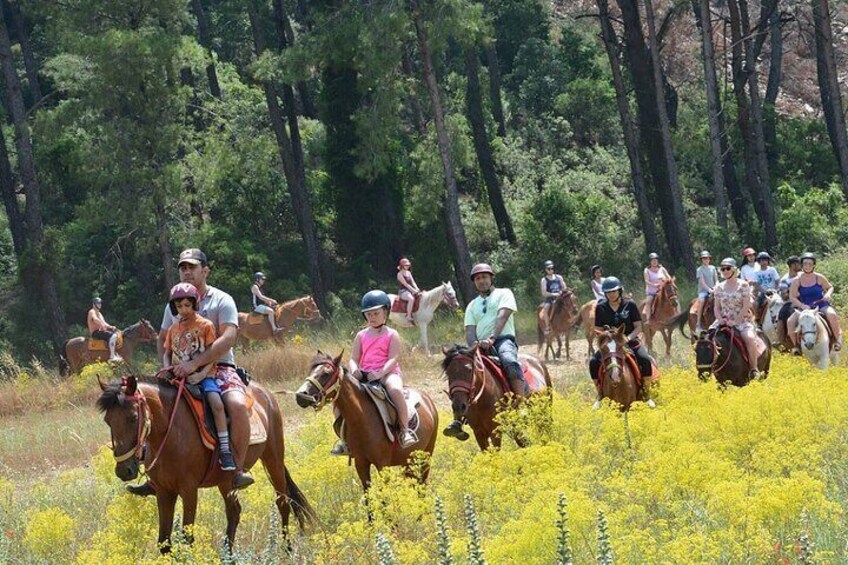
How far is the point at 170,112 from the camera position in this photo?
34.9m

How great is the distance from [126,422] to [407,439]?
2802mm

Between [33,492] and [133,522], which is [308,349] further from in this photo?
[133,522]

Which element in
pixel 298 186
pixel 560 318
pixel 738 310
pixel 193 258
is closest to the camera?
pixel 193 258

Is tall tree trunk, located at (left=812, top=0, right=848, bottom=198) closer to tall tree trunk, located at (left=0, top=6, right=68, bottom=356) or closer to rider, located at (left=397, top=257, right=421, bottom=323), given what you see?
rider, located at (left=397, top=257, right=421, bottom=323)

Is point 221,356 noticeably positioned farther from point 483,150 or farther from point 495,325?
point 483,150

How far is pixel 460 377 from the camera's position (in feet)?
40.8

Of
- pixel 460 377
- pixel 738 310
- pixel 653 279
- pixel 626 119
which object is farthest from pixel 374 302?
pixel 626 119

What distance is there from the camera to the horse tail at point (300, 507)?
11.2m

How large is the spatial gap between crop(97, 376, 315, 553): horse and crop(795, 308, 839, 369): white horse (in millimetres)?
10592

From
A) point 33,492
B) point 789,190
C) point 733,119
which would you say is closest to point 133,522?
point 33,492

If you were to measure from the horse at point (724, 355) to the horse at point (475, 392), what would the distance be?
168 inches

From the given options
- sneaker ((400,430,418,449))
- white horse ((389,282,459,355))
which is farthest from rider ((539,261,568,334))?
sneaker ((400,430,418,449))

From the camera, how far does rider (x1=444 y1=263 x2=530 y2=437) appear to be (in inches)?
519

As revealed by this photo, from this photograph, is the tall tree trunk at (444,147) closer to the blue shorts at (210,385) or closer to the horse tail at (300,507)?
the horse tail at (300,507)
